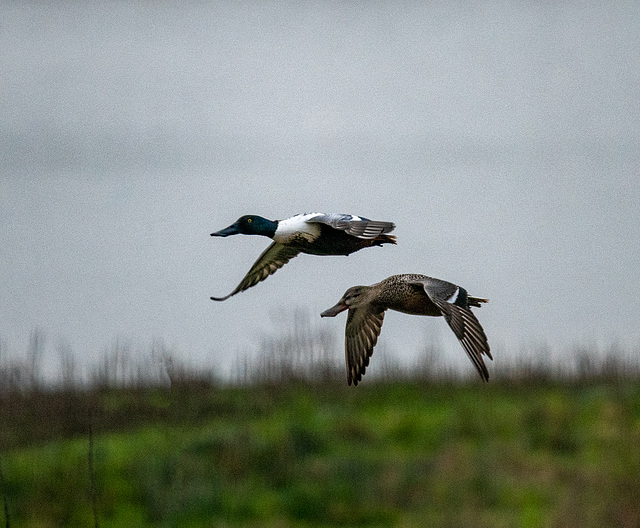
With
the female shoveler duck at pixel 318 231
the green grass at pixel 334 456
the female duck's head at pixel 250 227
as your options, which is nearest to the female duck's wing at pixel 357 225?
the female shoveler duck at pixel 318 231

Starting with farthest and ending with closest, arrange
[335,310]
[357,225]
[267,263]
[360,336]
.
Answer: [267,263] → [360,336] → [335,310] → [357,225]

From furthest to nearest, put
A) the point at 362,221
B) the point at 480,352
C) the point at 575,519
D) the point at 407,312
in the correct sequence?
the point at 575,519 → the point at 407,312 → the point at 362,221 → the point at 480,352

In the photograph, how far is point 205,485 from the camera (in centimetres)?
2459

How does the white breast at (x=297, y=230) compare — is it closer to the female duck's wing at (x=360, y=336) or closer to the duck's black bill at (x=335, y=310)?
the duck's black bill at (x=335, y=310)

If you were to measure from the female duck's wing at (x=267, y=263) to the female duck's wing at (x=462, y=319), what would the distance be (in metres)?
0.65

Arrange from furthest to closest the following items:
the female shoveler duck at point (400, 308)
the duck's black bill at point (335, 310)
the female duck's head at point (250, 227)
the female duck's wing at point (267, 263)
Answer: the female duck's wing at point (267, 263)
the female duck's head at point (250, 227)
the duck's black bill at point (335, 310)
the female shoveler duck at point (400, 308)

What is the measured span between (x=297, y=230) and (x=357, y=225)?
397mm

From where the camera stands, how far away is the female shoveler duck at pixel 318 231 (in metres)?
3.22

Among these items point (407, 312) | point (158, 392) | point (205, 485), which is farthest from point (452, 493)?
point (407, 312)

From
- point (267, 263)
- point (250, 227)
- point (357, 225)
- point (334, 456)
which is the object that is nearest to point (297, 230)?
point (250, 227)

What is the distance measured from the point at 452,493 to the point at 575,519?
4285 mm

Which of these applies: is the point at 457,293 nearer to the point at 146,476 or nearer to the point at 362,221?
the point at 362,221

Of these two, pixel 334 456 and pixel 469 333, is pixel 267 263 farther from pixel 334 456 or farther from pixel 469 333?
pixel 334 456

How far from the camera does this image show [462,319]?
3.12 metres
